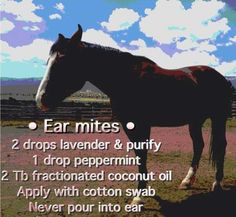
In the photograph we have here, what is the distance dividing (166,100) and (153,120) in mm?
373

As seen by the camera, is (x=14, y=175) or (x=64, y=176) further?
(x=14, y=175)

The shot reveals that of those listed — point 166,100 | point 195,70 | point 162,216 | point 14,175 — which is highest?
point 195,70

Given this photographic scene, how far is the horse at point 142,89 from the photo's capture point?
537 cm

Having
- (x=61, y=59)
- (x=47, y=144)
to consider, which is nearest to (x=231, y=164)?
(x=47, y=144)

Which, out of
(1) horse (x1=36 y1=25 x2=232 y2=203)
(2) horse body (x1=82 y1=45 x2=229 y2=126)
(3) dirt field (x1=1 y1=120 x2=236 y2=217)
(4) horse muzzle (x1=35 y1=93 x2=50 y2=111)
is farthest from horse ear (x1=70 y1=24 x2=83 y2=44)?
(3) dirt field (x1=1 y1=120 x2=236 y2=217)

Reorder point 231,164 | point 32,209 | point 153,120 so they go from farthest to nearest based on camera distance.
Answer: point 231,164 → point 153,120 → point 32,209

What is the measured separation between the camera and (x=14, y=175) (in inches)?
291

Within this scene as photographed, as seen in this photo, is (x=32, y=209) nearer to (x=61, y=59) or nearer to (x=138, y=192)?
(x=138, y=192)

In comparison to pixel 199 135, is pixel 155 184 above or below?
below

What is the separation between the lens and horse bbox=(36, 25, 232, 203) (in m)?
5.37

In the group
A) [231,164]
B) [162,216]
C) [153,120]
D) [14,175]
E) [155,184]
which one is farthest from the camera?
[231,164]

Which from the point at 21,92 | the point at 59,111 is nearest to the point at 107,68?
the point at 59,111

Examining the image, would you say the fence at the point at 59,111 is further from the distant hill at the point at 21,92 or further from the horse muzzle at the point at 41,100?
the horse muzzle at the point at 41,100

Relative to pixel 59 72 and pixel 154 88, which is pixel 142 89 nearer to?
pixel 154 88
